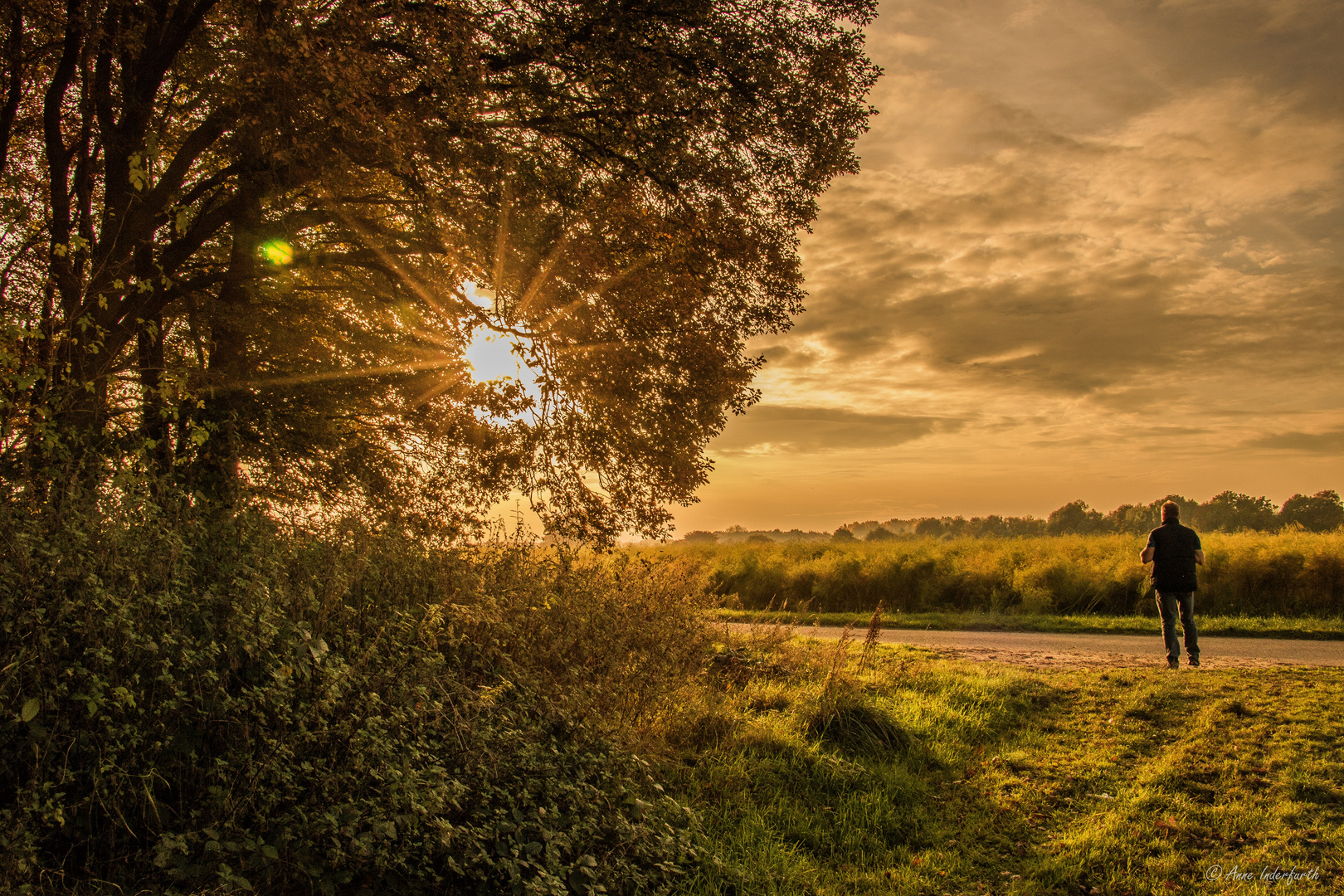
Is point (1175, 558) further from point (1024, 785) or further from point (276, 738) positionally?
point (276, 738)

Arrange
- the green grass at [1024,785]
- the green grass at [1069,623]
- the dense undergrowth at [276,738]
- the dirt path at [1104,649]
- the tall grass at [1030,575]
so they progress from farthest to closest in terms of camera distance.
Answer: the tall grass at [1030,575] → the green grass at [1069,623] → the dirt path at [1104,649] → the green grass at [1024,785] → the dense undergrowth at [276,738]

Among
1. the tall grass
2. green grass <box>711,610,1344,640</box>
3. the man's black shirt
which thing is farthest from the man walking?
the tall grass

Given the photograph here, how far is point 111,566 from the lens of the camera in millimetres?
4375

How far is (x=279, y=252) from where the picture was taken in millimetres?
10023

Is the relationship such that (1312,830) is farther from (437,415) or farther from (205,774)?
(437,415)

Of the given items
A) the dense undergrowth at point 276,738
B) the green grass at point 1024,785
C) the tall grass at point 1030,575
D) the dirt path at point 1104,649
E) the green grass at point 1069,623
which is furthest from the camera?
the tall grass at point 1030,575

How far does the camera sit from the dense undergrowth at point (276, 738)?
11.6 ft

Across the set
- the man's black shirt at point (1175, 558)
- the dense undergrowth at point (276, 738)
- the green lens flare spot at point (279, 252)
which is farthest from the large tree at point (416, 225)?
the man's black shirt at point (1175, 558)

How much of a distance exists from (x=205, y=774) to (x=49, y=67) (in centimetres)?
1155

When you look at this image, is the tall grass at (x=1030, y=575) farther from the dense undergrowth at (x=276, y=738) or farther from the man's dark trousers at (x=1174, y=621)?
the dense undergrowth at (x=276, y=738)

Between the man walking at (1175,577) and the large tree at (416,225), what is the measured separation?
6.77m

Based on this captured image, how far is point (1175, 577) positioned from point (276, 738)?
11.7m

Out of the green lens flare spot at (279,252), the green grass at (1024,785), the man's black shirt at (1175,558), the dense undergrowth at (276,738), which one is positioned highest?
the green lens flare spot at (279,252)

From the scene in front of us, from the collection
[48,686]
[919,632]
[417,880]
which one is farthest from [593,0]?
[919,632]
